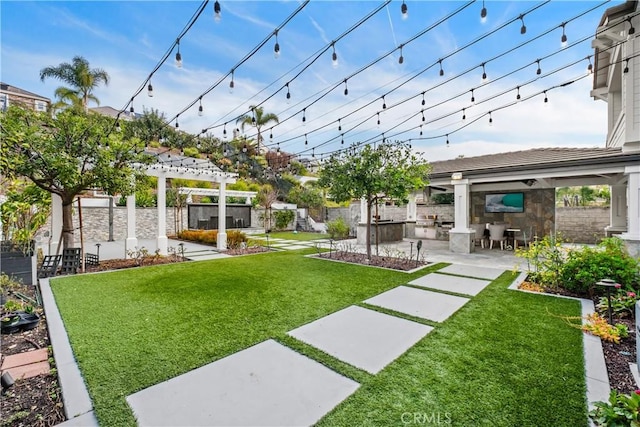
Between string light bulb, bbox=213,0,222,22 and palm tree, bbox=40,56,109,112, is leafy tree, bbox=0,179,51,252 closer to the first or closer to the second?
string light bulb, bbox=213,0,222,22

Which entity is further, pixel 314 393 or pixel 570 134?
pixel 570 134

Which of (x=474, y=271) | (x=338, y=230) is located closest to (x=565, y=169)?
(x=474, y=271)

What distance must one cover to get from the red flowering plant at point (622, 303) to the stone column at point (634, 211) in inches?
147

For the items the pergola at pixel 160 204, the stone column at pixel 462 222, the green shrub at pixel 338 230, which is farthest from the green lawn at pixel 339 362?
the green shrub at pixel 338 230

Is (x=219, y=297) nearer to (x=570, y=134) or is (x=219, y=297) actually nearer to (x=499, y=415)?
(x=499, y=415)

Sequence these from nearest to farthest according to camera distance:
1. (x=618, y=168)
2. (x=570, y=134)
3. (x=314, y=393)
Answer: (x=314, y=393) → (x=618, y=168) → (x=570, y=134)

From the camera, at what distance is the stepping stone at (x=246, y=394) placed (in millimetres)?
2023

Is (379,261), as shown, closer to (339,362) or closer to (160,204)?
(339,362)

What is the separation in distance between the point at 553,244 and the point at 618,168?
3689mm

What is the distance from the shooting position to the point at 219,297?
190 inches

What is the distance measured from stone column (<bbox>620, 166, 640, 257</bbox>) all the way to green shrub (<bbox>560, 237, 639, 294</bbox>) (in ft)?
8.15

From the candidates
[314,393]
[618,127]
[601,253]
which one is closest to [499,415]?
[314,393]

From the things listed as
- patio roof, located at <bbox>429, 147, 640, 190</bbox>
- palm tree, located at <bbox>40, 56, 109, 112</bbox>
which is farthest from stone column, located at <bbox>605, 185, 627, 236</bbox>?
palm tree, located at <bbox>40, 56, 109, 112</bbox>

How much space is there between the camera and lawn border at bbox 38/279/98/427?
2025 mm
